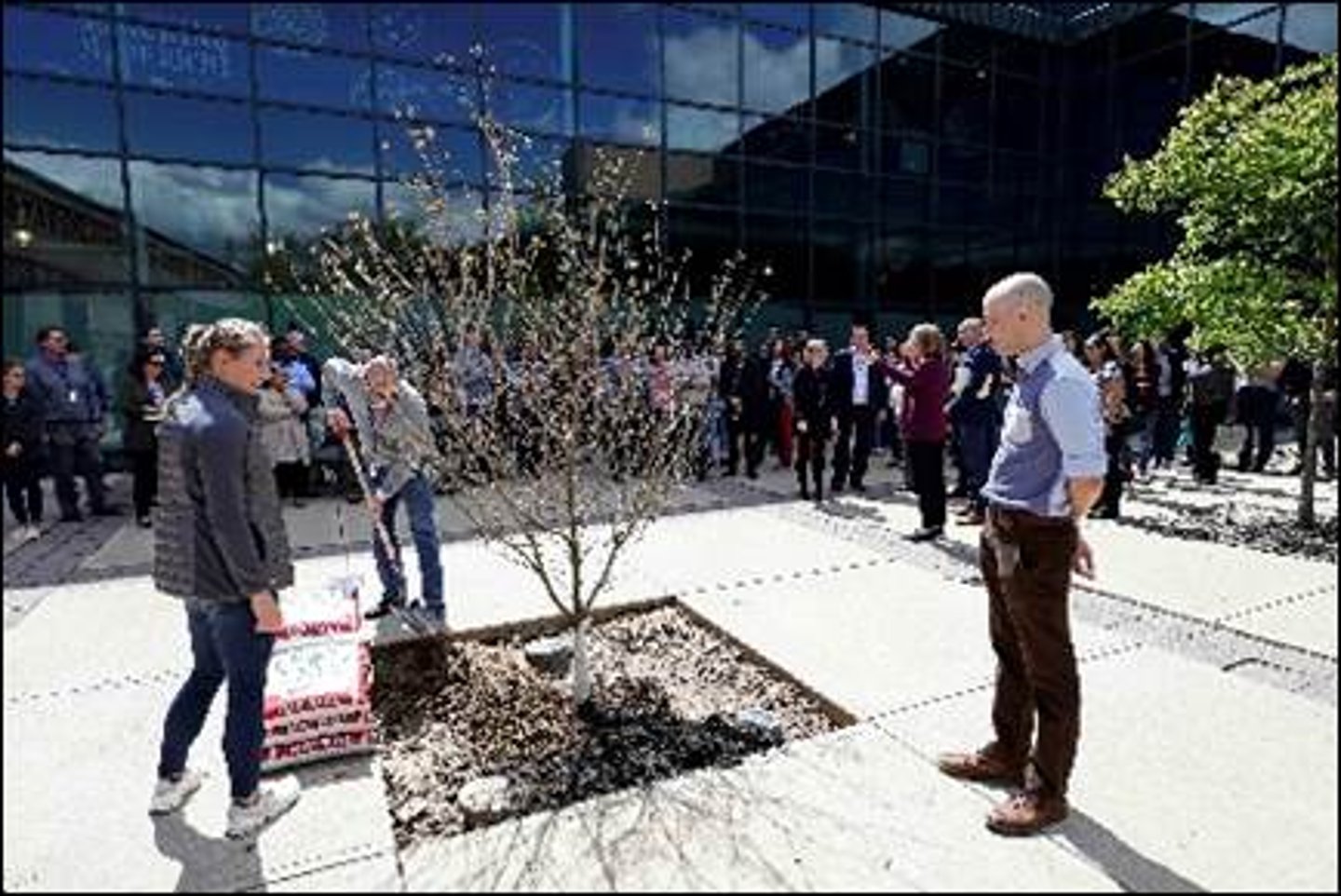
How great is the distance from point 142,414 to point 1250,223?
32.5 ft

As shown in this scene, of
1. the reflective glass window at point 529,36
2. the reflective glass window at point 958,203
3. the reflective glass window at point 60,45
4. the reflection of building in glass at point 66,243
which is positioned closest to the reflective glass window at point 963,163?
the reflective glass window at point 958,203

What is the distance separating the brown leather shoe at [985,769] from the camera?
11.0ft

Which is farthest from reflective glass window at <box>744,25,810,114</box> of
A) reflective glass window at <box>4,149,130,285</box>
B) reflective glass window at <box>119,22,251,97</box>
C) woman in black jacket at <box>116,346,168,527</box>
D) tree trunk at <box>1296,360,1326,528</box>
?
woman in black jacket at <box>116,346,168,527</box>

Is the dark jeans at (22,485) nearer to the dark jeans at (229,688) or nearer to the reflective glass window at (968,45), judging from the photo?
the dark jeans at (229,688)

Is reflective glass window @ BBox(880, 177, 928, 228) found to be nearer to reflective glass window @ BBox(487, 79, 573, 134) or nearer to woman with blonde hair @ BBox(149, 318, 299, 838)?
reflective glass window @ BBox(487, 79, 573, 134)

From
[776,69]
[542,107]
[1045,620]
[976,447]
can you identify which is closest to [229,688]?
[1045,620]

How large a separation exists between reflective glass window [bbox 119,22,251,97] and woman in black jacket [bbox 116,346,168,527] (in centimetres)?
539

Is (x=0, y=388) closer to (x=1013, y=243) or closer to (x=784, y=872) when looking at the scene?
(x=784, y=872)

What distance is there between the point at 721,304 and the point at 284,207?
9.80 m

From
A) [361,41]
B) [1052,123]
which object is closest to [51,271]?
[361,41]

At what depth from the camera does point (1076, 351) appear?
9922mm

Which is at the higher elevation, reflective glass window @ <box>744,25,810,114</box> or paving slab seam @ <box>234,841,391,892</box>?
reflective glass window @ <box>744,25,810,114</box>

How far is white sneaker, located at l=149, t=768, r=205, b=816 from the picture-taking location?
3.26m

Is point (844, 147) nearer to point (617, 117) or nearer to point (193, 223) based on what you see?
point (617, 117)
